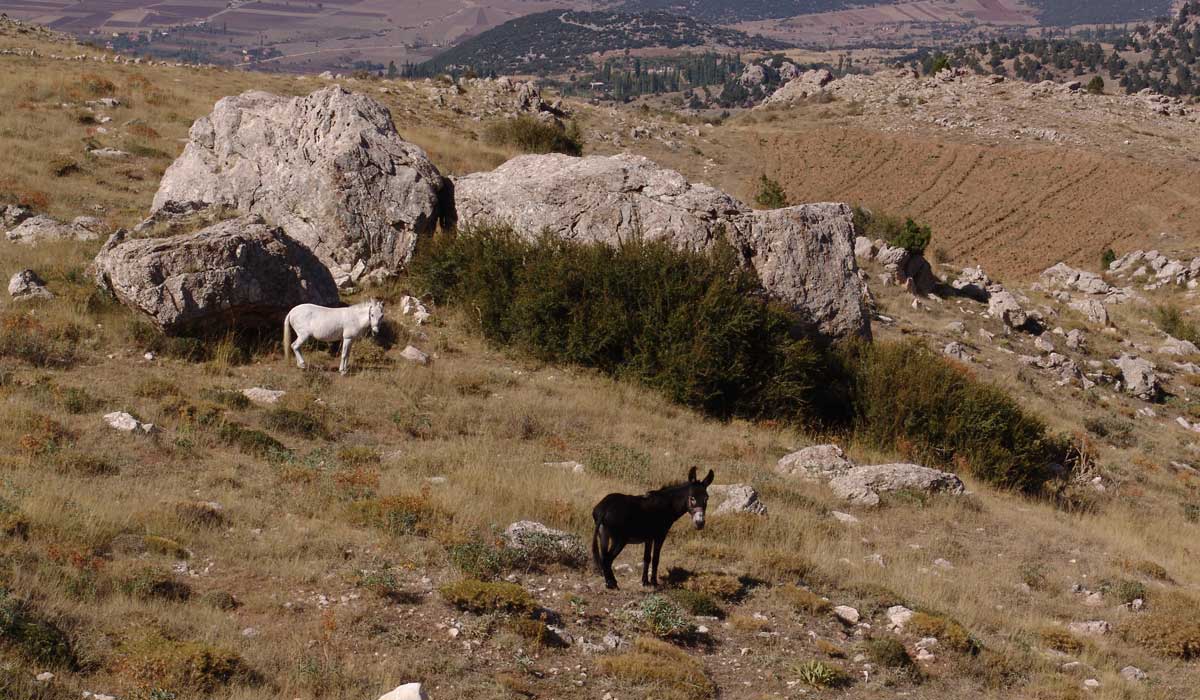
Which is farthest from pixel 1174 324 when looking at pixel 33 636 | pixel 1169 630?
pixel 33 636

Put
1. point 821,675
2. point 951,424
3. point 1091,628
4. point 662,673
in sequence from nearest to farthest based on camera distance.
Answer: point 662,673, point 821,675, point 1091,628, point 951,424

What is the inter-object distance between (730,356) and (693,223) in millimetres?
4091

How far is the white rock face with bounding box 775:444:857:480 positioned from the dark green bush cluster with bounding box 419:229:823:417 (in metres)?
3.03

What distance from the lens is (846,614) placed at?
985 centimetres

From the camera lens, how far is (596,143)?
47781 millimetres

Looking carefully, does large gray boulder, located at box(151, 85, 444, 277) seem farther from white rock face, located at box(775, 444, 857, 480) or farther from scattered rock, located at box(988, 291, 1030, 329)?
scattered rock, located at box(988, 291, 1030, 329)

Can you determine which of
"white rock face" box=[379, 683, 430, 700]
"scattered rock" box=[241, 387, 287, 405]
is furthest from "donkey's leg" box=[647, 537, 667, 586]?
"scattered rock" box=[241, 387, 287, 405]

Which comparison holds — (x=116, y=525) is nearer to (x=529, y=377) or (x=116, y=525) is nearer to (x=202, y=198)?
(x=529, y=377)

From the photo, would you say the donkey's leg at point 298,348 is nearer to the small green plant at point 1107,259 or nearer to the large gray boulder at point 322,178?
the large gray boulder at point 322,178

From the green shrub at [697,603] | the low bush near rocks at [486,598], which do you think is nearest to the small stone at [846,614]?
the green shrub at [697,603]

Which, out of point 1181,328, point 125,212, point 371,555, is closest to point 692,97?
point 1181,328

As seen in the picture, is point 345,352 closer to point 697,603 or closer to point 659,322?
point 659,322

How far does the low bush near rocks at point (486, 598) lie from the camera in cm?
851

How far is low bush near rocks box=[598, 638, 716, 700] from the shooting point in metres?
7.60
